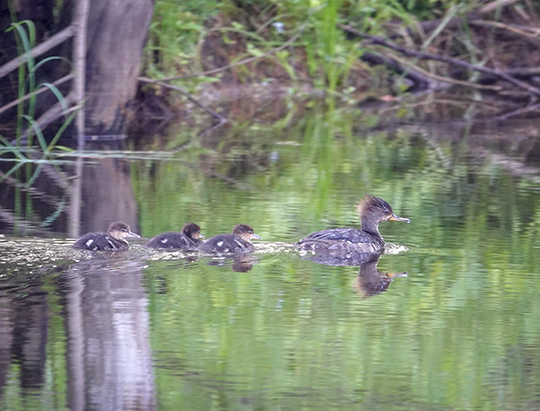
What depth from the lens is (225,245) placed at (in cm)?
684

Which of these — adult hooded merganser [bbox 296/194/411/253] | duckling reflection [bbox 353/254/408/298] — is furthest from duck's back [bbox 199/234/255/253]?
duckling reflection [bbox 353/254/408/298]

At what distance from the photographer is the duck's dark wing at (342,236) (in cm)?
705

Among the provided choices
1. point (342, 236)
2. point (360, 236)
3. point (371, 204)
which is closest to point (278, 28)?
point (371, 204)

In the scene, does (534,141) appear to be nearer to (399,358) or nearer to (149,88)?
(149,88)

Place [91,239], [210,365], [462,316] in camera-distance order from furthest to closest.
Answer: [91,239] → [462,316] → [210,365]

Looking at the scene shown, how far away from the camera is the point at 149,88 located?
13680 mm

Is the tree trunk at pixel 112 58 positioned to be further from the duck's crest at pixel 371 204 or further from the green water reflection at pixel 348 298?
the duck's crest at pixel 371 204

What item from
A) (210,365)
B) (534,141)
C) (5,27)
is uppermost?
(5,27)

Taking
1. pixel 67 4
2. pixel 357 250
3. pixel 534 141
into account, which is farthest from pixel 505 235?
pixel 67 4

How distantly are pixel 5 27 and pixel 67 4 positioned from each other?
0.97m

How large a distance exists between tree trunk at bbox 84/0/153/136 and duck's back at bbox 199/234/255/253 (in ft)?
16.3

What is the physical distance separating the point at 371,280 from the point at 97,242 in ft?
5.42

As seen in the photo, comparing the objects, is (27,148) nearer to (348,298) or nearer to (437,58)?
(348,298)

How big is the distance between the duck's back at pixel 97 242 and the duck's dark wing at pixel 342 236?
1.17 meters
